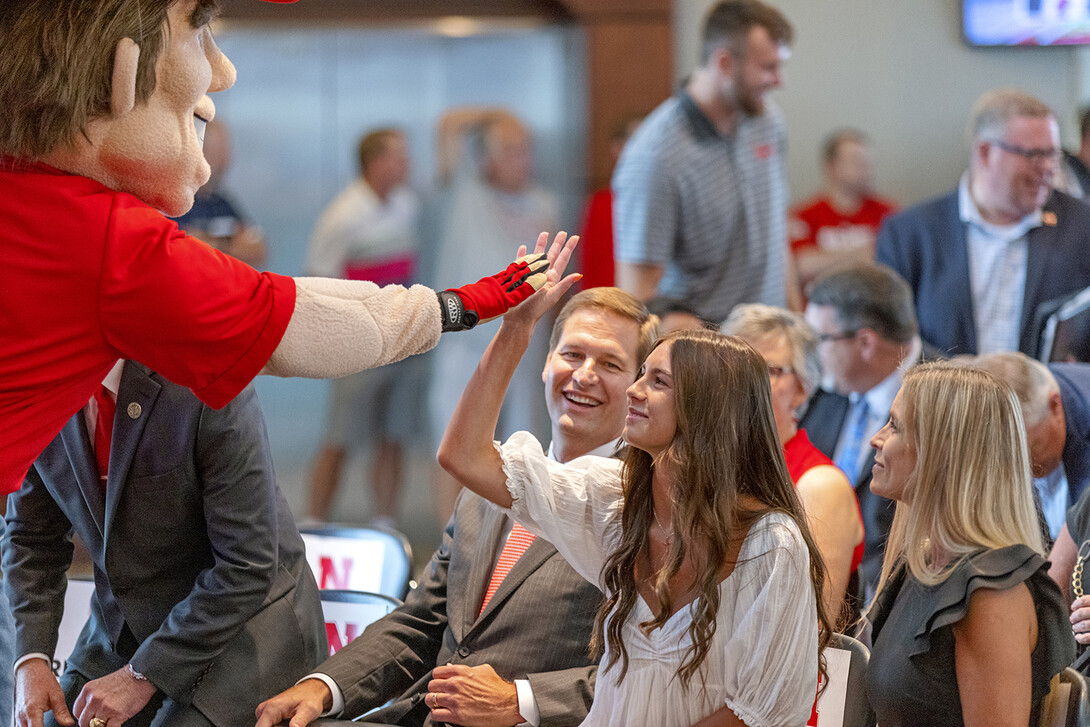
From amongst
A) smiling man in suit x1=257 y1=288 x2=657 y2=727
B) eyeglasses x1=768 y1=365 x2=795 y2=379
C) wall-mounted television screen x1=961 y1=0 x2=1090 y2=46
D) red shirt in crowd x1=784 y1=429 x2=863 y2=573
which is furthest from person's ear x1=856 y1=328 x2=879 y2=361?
wall-mounted television screen x1=961 y1=0 x2=1090 y2=46

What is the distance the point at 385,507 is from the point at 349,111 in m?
2.04

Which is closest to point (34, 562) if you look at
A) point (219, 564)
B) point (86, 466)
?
point (86, 466)

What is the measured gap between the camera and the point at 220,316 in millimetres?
1752

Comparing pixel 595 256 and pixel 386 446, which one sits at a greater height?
pixel 595 256

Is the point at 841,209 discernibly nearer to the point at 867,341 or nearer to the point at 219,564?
the point at 867,341

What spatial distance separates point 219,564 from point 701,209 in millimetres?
2395

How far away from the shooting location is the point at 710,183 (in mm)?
4223

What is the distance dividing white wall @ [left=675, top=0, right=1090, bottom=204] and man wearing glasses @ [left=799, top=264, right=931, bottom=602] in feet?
10.6

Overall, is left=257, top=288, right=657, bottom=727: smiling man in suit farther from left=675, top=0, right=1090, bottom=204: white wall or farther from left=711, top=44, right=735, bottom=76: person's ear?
left=675, top=0, right=1090, bottom=204: white wall

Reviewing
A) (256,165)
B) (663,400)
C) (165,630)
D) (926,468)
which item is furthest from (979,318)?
(256,165)

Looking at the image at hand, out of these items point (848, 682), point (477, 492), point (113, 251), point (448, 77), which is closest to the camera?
point (113, 251)

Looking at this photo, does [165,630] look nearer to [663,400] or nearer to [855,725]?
[663,400]

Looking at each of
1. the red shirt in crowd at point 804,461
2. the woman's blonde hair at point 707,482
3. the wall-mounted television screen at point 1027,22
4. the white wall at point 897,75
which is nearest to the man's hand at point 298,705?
the woman's blonde hair at point 707,482

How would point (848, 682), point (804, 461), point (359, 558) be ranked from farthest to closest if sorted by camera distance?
point (359, 558) < point (804, 461) < point (848, 682)
